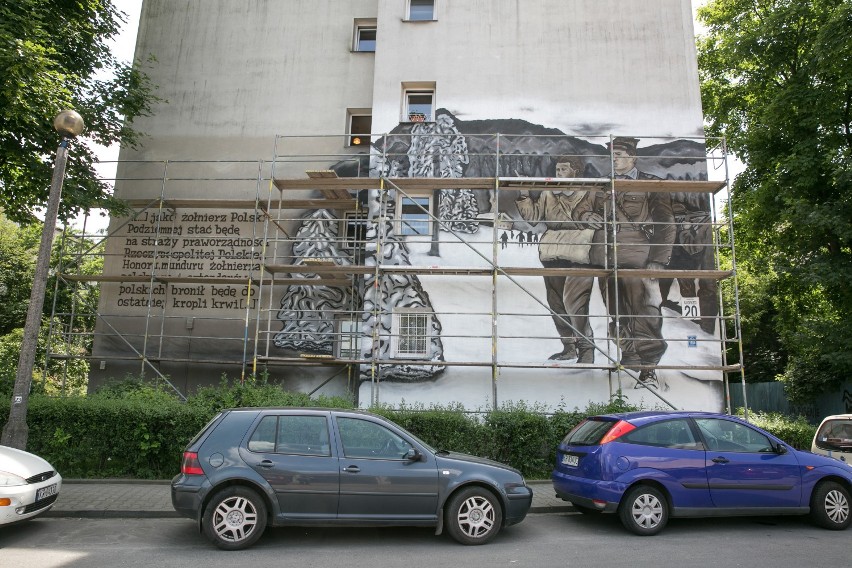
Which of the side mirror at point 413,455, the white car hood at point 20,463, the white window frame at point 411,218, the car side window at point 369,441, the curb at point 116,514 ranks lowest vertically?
the curb at point 116,514

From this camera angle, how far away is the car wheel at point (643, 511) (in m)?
7.18

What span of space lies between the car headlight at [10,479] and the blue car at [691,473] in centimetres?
627

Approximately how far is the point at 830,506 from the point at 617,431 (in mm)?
2907

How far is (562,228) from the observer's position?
13.8 m

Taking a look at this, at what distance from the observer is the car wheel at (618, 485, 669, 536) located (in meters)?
7.18

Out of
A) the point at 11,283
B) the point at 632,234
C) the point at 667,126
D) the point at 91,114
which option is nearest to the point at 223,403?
the point at 91,114

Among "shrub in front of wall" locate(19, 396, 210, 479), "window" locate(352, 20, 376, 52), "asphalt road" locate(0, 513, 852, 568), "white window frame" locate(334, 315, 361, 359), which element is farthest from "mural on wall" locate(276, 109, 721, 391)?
"asphalt road" locate(0, 513, 852, 568)

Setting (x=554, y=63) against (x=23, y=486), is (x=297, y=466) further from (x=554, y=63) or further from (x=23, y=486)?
(x=554, y=63)

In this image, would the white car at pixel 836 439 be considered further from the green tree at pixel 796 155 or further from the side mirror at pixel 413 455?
the side mirror at pixel 413 455

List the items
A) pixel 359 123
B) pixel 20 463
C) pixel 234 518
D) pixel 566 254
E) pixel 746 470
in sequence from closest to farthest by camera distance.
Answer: pixel 234 518 → pixel 20 463 → pixel 746 470 → pixel 566 254 → pixel 359 123

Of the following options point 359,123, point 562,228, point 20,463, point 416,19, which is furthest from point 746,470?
point 416,19

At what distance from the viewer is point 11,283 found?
85.4 ft

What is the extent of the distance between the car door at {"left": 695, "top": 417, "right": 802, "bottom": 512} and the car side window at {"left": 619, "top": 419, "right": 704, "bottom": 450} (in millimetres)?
196

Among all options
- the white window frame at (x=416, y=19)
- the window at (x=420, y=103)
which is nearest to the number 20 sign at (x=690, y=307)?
the window at (x=420, y=103)
